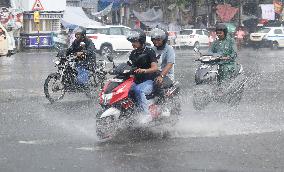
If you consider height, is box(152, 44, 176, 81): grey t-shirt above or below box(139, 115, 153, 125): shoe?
above

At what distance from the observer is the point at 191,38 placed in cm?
4547

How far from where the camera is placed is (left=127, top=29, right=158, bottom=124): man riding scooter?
9.16 m

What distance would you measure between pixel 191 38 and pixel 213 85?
33.3 m

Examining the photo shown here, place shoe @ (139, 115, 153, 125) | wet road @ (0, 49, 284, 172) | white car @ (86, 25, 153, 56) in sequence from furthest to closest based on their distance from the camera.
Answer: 1. white car @ (86, 25, 153, 56)
2. shoe @ (139, 115, 153, 125)
3. wet road @ (0, 49, 284, 172)

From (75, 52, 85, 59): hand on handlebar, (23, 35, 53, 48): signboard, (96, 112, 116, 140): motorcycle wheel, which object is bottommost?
(96, 112, 116, 140): motorcycle wheel

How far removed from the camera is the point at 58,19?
4025 cm

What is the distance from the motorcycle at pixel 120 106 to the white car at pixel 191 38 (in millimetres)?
36083

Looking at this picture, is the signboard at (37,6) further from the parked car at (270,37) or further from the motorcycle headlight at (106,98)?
the motorcycle headlight at (106,98)

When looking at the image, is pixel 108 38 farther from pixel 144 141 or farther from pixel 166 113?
pixel 144 141

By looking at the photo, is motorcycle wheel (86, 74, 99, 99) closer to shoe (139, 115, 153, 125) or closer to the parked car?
shoe (139, 115, 153, 125)

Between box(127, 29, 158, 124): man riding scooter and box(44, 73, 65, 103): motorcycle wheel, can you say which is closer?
box(127, 29, 158, 124): man riding scooter

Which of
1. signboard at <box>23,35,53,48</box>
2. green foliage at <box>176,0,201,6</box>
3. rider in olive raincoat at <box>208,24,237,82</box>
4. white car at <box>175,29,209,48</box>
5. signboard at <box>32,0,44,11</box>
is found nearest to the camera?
rider in olive raincoat at <box>208,24,237,82</box>

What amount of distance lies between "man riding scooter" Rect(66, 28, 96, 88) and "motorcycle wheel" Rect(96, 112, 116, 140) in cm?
549

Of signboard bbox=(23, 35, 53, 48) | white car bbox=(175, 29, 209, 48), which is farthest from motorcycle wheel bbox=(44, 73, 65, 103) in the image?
white car bbox=(175, 29, 209, 48)
